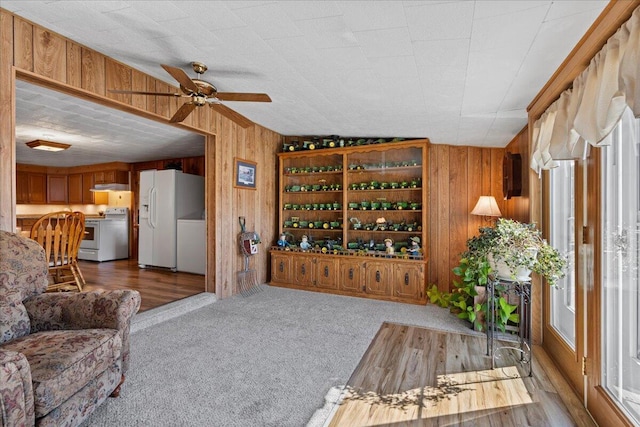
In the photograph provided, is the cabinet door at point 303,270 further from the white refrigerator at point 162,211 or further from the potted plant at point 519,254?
the potted plant at point 519,254

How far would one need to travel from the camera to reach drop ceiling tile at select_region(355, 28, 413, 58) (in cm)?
190

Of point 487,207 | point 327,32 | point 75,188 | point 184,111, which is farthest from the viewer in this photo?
point 75,188

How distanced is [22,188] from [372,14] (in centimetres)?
866

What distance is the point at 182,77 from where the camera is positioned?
7.27ft

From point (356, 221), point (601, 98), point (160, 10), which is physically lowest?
point (356, 221)

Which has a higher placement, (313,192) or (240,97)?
(240,97)

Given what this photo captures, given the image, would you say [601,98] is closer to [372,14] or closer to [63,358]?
[372,14]

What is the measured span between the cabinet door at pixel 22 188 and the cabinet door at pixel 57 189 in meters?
0.42

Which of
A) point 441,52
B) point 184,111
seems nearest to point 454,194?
point 441,52

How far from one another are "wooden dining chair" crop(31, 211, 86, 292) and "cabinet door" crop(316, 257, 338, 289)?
2.96 meters

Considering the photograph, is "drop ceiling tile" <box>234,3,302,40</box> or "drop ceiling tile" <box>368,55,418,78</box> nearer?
"drop ceiling tile" <box>234,3,302,40</box>

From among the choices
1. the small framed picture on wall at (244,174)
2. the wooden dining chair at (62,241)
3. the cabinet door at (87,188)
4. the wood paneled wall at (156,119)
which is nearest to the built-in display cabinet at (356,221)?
the wood paneled wall at (156,119)

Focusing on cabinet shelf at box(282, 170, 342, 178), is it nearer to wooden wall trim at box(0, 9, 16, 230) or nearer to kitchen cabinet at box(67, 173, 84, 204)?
wooden wall trim at box(0, 9, 16, 230)

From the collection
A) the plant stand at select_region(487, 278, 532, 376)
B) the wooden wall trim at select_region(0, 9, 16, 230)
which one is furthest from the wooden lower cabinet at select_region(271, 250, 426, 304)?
the wooden wall trim at select_region(0, 9, 16, 230)
